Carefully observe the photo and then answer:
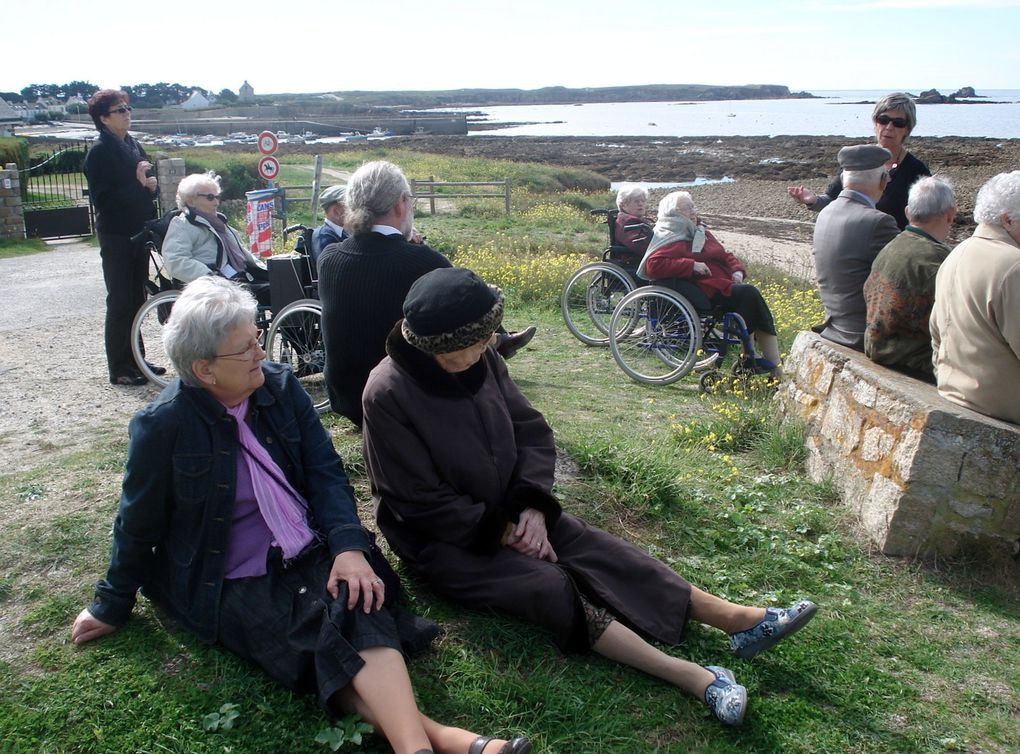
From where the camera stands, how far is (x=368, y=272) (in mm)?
3795

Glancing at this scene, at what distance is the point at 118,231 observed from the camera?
5.70m

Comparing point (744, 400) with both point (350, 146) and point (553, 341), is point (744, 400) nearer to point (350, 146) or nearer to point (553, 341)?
point (553, 341)

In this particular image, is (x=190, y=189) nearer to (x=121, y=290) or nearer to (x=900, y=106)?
(x=121, y=290)

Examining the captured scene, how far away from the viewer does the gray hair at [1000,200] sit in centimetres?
353

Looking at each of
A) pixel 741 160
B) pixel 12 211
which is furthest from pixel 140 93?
pixel 12 211

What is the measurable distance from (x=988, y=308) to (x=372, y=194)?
101 inches

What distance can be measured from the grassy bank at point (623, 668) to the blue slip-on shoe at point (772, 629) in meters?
0.06

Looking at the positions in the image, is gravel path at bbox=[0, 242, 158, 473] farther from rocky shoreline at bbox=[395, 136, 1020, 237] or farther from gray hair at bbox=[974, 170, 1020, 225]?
Answer: rocky shoreline at bbox=[395, 136, 1020, 237]

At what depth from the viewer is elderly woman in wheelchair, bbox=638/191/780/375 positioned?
251 inches

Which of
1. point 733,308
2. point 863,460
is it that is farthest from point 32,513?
point 733,308

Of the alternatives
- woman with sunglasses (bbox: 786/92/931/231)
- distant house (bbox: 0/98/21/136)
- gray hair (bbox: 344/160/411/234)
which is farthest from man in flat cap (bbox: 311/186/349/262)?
distant house (bbox: 0/98/21/136)

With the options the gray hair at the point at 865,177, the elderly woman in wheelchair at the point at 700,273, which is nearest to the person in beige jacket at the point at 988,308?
the gray hair at the point at 865,177

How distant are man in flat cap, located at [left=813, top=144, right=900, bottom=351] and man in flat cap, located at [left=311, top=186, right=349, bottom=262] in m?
2.76

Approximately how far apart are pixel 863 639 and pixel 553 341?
16.5 feet
